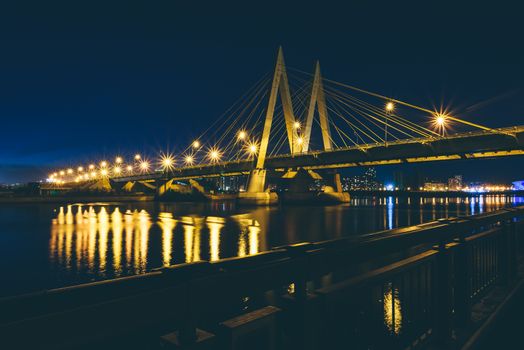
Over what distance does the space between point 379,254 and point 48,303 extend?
7.74 ft

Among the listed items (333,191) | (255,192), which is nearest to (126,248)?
(255,192)

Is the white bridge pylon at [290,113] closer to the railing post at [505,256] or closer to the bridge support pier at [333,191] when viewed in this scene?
the bridge support pier at [333,191]

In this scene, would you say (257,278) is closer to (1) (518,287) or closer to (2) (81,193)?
(1) (518,287)

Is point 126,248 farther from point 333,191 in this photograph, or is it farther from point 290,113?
point 333,191

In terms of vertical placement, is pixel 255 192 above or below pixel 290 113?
below

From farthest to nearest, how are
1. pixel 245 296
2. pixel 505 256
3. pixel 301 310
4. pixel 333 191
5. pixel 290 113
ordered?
pixel 333 191
pixel 290 113
pixel 505 256
pixel 301 310
pixel 245 296

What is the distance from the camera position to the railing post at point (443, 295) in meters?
3.95

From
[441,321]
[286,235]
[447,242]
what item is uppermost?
[447,242]

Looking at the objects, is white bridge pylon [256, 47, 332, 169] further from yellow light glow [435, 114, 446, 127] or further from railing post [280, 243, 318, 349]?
railing post [280, 243, 318, 349]

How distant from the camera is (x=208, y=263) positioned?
6.40 ft

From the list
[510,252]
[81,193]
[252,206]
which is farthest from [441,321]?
[81,193]

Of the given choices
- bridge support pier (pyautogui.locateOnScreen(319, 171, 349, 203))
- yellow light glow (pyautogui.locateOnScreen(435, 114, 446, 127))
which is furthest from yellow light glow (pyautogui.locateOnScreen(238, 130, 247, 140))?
yellow light glow (pyautogui.locateOnScreen(435, 114, 446, 127))

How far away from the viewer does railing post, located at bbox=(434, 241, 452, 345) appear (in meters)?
3.95

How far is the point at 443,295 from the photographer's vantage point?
4.03m
